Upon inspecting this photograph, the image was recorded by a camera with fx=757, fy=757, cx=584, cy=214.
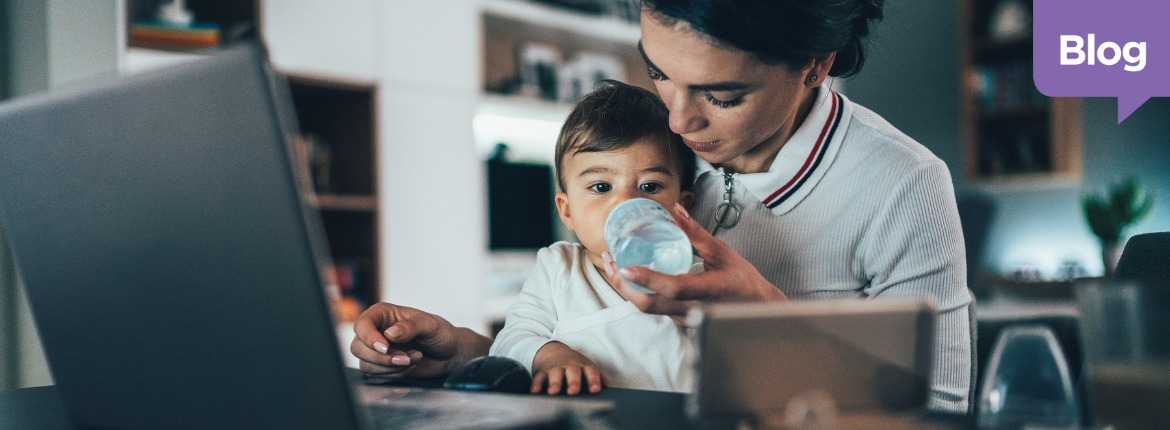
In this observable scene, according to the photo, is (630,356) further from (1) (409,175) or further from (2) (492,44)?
(2) (492,44)

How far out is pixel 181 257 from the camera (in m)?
0.48

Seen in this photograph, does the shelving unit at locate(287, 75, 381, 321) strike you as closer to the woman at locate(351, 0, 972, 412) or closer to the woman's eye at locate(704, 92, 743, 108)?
the woman at locate(351, 0, 972, 412)

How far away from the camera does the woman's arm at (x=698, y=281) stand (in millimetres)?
744

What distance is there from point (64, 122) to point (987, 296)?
4.21 metres

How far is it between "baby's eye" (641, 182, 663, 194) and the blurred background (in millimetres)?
1081

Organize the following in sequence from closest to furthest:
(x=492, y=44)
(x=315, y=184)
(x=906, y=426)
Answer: (x=906, y=426) → (x=315, y=184) → (x=492, y=44)

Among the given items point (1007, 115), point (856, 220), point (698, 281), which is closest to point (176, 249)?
point (698, 281)

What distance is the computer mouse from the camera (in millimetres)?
727

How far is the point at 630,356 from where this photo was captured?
1029 millimetres

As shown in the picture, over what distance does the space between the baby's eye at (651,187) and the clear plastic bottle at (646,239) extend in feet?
0.78

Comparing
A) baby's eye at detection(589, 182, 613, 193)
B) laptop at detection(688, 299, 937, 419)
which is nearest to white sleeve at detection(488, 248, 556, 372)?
baby's eye at detection(589, 182, 613, 193)

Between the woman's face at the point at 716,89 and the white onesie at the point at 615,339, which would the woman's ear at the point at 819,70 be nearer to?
the woman's face at the point at 716,89

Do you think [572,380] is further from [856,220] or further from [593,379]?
[856,220]

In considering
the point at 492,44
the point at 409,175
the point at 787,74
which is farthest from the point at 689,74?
the point at 492,44
